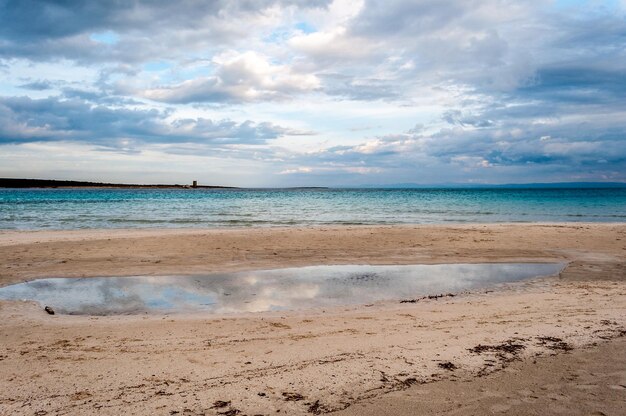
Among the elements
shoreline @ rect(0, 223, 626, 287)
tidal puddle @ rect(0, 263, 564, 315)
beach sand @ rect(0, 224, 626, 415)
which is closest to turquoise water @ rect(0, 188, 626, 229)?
shoreline @ rect(0, 223, 626, 287)

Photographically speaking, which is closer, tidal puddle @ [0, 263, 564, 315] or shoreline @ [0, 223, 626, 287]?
tidal puddle @ [0, 263, 564, 315]

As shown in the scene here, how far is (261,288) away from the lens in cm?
1027

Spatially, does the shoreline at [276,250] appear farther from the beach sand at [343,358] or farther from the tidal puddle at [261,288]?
the beach sand at [343,358]

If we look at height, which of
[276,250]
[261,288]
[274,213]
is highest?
[274,213]

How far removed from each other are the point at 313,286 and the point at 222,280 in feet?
7.89

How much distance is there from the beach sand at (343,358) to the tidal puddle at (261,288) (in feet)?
2.56

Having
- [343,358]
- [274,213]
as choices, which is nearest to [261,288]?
[343,358]

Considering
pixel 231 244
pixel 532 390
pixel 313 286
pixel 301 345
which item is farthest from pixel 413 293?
pixel 231 244

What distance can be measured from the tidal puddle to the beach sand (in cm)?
78

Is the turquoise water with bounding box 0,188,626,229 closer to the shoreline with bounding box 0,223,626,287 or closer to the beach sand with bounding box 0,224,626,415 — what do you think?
the shoreline with bounding box 0,223,626,287

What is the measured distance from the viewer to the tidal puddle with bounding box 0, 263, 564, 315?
8820 mm

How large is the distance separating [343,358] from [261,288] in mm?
5029

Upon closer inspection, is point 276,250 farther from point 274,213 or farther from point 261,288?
point 274,213

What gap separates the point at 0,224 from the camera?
26.8 m
